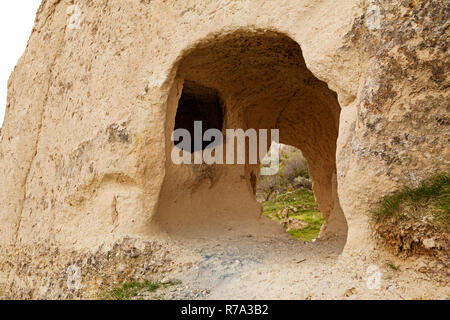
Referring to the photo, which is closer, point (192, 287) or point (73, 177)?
point (192, 287)

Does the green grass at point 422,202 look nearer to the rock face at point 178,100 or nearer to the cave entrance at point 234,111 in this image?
the rock face at point 178,100

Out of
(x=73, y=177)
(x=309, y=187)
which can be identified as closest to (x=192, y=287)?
(x=73, y=177)

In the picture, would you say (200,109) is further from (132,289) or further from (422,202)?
(422,202)

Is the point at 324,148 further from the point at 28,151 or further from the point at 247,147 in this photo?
the point at 28,151

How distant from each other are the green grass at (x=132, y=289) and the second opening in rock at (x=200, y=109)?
6.86ft

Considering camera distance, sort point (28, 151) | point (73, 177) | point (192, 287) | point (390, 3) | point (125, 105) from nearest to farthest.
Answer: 1. point (390, 3)
2. point (192, 287)
3. point (125, 105)
4. point (73, 177)
5. point (28, 151)

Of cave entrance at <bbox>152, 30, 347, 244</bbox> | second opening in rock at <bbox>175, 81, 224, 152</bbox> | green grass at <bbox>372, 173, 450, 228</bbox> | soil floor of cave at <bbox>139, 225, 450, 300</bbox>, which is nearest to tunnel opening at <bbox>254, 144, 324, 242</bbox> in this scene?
cave entrance at <bbox>152, 30, 347, 244</bbox>

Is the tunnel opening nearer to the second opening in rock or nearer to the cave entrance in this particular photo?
the cave entrance

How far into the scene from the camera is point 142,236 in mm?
3418

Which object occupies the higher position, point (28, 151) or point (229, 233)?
point (28, 151)

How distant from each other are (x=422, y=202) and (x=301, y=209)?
9.39 metres

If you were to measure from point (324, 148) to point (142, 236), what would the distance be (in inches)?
148

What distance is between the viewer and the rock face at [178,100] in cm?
244

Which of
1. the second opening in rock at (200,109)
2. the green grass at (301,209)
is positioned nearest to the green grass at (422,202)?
the second opening in rock at (200,109)
